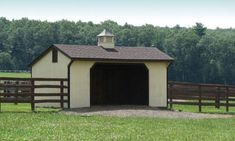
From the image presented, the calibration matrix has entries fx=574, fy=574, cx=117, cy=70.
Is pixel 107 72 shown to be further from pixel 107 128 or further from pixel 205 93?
pixel 107 128

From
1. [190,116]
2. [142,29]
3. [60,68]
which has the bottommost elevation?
[190,116]

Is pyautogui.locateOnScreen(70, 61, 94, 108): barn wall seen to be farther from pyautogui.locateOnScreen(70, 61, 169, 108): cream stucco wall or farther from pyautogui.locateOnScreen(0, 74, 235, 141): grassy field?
pyautogui.locateOnScreen(0, 74, 235, 141): grassy field

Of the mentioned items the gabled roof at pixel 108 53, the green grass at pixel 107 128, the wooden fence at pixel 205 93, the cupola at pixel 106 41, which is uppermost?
the cupola at pixel 106 41

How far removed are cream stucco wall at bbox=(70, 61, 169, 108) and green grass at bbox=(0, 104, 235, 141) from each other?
387cm

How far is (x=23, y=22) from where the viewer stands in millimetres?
164875

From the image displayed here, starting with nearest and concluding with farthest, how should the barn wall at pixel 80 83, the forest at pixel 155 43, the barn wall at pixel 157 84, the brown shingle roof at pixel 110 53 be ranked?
1. the barn wall at pixel 80 83
2. the brown shingle roof at pixel 110 53
3. the barn wall at pixel 157 84
4. the forest at pixel 155 43

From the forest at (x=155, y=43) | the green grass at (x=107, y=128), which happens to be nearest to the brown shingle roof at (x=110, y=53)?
the green grass at (x=107, y=128)

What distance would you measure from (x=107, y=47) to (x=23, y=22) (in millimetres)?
137975

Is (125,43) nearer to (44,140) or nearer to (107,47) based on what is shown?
(107,47)

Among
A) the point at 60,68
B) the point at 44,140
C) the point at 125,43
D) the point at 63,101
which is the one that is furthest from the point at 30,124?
the point at 125,43

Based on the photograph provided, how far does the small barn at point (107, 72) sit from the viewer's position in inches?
1051

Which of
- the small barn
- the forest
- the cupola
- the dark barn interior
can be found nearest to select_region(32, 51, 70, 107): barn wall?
the small barn

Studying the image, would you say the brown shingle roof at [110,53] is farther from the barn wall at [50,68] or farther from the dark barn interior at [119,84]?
the dark barn interior at [119,84]

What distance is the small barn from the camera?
26.7 metres
